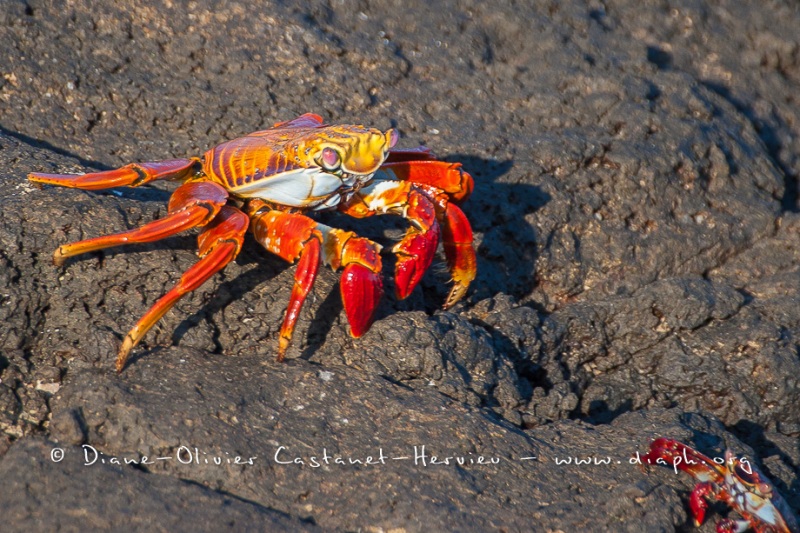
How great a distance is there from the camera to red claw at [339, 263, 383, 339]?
3756 mm

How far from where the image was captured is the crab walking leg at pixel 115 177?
3.82 m

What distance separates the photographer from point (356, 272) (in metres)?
3.77

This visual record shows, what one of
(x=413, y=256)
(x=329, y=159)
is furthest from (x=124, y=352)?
(x=413, y=256)

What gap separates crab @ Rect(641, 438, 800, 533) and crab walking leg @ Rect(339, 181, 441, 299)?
1.37 meters

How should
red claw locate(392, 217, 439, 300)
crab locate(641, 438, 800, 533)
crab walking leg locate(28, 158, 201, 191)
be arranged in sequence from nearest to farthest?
crab locate(641, 438, 800, 533) < crab walking leg locate(28, 158, 201, 191) < red claw locate(392, 217, 439, 300)

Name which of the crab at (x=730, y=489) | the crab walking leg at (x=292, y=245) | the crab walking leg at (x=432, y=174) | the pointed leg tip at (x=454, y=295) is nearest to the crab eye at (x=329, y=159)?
the crab walking leg at (x=292, y=245)

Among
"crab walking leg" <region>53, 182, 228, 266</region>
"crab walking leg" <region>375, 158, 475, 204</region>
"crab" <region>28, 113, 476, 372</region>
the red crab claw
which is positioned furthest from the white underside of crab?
the red crab claw

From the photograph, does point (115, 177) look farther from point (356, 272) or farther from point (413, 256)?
point (413, 256)

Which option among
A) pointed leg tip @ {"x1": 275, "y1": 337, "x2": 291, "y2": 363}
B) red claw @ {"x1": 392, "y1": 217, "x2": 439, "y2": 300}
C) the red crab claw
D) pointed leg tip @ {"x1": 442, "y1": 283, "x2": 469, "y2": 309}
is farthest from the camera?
pointed leg tip @ {"x1": 442, "y1": 283, "x2": 469, "y2": 309}

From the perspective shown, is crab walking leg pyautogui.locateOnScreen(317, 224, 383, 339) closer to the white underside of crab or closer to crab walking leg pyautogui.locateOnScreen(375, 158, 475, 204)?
the white underside of crab

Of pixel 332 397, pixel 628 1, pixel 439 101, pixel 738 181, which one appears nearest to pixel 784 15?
pixel 628 1

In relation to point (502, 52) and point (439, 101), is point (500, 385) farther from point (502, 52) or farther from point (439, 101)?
point (502, 52)

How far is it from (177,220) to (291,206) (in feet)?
1.99

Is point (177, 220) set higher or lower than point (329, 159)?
lower
